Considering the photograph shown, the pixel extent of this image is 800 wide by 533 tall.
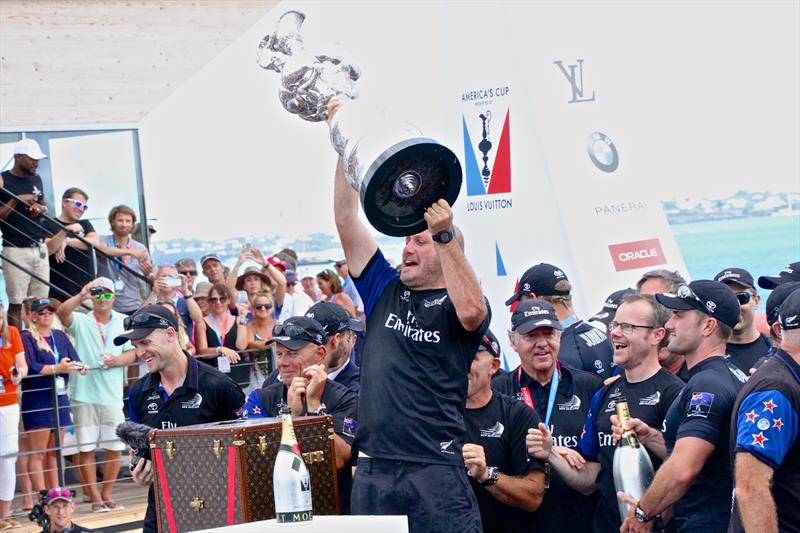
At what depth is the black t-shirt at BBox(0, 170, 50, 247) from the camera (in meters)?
10.0

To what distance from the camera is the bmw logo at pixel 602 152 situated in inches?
357

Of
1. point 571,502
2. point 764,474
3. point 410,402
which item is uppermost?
point 410,402

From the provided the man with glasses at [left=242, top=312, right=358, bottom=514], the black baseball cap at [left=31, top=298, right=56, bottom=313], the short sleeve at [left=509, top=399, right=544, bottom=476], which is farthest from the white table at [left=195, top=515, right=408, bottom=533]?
the black baseball cap at [left=31, top=298, right=56, bottom=313]

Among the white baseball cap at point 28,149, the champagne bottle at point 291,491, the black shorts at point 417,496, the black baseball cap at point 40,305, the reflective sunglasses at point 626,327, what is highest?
the white baseball cap at point 28,149

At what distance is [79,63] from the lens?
11859 mm

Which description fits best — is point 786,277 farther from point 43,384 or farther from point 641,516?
point 43,384

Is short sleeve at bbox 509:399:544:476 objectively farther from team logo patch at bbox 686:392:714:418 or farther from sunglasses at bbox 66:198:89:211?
sunglasses at bbox 66:198:89:211

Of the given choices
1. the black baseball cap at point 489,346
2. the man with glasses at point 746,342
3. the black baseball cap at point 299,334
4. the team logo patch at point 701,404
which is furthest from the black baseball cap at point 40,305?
the team logo patch at point 701,404

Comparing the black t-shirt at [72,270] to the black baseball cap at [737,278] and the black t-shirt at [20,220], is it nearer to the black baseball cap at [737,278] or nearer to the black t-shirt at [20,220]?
the black t-shirt at [20,220]

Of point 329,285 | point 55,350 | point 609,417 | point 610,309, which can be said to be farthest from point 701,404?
point 329,285

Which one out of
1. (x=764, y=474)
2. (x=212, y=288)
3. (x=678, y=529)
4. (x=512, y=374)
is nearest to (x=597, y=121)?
(x=212, y=288)

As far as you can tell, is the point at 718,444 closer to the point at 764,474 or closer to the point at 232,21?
the point at 764,474

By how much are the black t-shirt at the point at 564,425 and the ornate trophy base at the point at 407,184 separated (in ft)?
5.16

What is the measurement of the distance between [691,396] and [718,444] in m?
0.19
